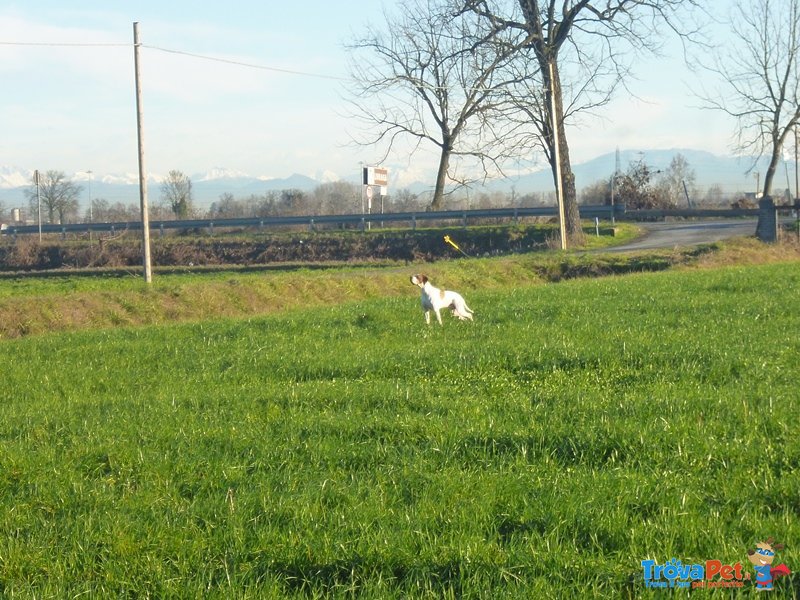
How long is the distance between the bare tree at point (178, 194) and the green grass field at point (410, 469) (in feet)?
201

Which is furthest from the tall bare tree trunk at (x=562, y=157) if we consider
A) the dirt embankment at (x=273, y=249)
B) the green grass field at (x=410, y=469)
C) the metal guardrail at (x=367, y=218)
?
the green grass field at (x=410, y=469)

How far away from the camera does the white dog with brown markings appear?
16.1 meters

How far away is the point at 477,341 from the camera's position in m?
13.8

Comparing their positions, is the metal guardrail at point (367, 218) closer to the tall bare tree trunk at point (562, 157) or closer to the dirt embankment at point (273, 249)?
the dirt embankment at point (273, 249)

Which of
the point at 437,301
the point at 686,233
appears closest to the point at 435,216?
the point at 686,233

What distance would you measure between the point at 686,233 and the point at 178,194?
4384 cm

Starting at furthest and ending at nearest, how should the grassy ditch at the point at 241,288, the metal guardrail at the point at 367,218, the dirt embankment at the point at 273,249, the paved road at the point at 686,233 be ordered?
1. the metal guardrail at the point at 367,218
2. the dirt embankment at the point at 273,249
3. the paved road at the point at 686,233
4. the grassy ditch at the point at 241,288

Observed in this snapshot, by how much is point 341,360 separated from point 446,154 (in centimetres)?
4739

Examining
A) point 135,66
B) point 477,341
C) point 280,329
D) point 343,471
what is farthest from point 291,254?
point 343,471

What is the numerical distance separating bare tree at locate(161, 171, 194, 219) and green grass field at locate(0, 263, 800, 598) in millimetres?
61342

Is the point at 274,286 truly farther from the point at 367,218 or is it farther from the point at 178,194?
the point at 178,194

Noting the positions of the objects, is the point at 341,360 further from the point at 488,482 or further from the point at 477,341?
the point at 488,482

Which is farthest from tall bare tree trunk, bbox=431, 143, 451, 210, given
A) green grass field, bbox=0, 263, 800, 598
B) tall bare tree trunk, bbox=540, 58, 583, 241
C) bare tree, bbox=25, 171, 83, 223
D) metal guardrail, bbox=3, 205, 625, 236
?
green grass field, bbox=0, 263, 800, 598

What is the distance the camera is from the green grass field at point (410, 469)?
17.6 ft
